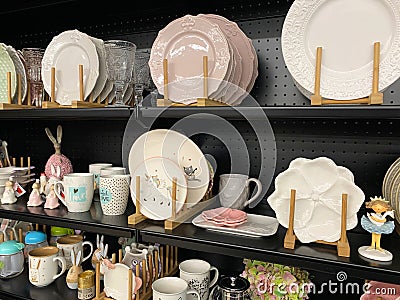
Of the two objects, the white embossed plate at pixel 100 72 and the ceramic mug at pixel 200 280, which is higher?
the white embossed plate at pixel 100 72

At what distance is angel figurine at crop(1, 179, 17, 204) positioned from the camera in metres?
1.46

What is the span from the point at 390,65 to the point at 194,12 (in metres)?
0.79

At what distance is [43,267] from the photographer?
1382mm

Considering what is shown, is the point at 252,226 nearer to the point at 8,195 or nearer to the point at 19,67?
the point at 8,195

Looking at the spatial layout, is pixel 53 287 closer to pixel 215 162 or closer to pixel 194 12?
pixel 215 162

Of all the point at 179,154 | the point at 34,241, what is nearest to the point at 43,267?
the point at 34,241

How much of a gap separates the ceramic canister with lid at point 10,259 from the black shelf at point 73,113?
51 centimetres

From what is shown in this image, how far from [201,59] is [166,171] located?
378mm

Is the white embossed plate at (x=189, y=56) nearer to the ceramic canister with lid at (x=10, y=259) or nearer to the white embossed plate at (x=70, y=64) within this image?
the white embossed plate at (x=70, y=64)

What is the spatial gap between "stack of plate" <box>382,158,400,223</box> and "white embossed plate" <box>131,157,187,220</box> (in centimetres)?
61

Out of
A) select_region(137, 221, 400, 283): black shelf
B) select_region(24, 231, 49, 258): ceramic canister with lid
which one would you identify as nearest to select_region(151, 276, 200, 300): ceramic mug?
select_region(137, 221, 400, 283): black shelf

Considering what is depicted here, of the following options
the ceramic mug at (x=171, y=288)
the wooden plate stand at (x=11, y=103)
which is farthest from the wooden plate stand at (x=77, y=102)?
the ceramic mug at (x=171, y=288)

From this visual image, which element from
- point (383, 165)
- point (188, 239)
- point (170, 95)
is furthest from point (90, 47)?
point (383, 165)

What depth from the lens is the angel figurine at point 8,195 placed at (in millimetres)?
1462
